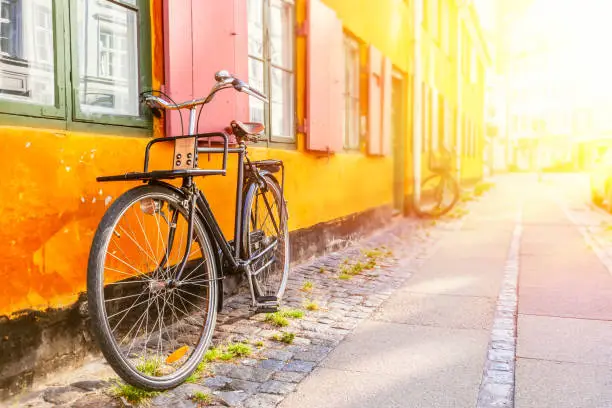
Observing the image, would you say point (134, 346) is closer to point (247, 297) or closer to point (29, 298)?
point (29, 298)

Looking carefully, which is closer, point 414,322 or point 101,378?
point 101,378

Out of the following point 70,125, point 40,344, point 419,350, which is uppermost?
point 70,125

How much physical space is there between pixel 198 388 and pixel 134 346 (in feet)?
2.17

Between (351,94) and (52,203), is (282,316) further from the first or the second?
(351,94)

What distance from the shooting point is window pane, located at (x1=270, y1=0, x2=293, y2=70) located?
582 centimetres

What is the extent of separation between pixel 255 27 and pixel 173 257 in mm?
2657

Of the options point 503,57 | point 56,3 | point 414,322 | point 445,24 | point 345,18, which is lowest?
point 414,322

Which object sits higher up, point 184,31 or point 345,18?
point 345,18

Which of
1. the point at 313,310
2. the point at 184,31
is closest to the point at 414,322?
the point at 313,310

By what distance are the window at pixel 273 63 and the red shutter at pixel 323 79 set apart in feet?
0.62

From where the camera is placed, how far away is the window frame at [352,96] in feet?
26.1

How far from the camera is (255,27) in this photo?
17.9 feet

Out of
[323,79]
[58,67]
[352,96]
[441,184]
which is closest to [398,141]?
[441,184]

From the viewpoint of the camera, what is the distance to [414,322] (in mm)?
4211
